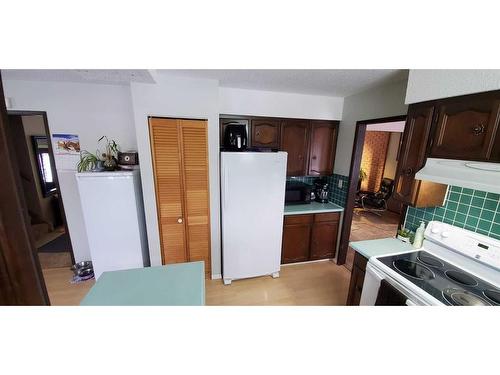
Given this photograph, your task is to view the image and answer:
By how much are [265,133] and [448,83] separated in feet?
5.18

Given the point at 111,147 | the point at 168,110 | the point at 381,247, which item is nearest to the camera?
the point at 381,247

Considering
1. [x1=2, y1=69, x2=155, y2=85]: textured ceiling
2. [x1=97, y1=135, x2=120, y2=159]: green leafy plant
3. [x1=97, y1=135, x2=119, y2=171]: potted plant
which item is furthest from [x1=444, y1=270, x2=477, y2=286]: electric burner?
[x1=97, y1=135, x2=120, y2=159]: green leafy plant

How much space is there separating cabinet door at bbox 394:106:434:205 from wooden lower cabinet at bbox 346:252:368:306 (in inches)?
22.3

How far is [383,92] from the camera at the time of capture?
1890 millimetres

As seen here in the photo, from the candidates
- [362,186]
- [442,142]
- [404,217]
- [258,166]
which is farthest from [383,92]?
[362,186]

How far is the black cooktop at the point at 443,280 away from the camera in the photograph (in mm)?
986

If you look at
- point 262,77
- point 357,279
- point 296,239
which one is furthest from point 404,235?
point 262,77

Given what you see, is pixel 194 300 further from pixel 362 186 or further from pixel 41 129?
pixel 362 186

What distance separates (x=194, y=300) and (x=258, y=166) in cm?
131

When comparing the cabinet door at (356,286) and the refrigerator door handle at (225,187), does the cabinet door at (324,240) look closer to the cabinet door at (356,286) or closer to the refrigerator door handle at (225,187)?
the cabinet door at (356,286)

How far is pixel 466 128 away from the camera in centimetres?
101

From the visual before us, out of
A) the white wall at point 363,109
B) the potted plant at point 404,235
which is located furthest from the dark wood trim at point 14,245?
the white wall at point 363,109

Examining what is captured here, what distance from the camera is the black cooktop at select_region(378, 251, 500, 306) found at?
0.99 meters

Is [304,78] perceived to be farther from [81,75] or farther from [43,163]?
[43,163]
